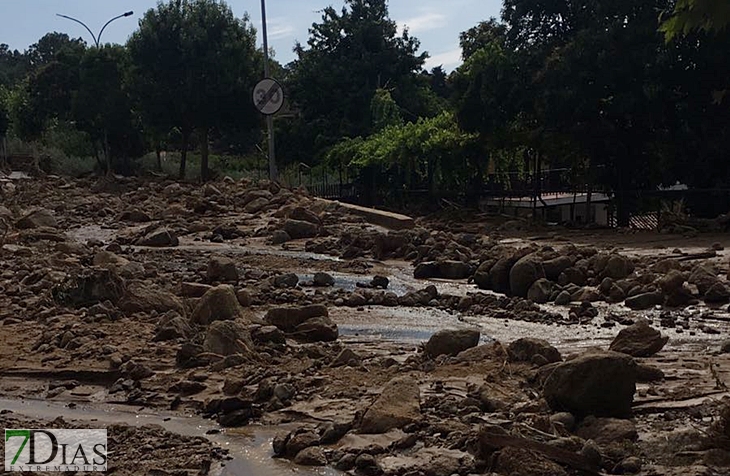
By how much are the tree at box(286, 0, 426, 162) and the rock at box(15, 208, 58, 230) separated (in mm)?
16826

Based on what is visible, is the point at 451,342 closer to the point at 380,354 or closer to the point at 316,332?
the point at 380,354

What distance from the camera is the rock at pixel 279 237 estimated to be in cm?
1756

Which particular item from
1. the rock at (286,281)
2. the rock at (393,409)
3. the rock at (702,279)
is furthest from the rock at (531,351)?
the rock at (286,281)

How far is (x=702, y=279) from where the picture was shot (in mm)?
10945

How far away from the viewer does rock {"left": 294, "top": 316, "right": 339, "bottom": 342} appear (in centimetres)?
886

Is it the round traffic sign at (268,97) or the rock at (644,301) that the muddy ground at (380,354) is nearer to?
the rock at (644,301)

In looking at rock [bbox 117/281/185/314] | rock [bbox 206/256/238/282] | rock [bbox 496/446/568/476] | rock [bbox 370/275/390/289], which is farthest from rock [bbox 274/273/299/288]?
rock [bbox 496/446/568/476]

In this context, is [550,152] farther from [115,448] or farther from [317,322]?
[115,448]

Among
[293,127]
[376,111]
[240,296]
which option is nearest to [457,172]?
[376,111]

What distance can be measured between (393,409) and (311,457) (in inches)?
25.5

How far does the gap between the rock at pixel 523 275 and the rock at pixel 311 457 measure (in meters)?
6.56

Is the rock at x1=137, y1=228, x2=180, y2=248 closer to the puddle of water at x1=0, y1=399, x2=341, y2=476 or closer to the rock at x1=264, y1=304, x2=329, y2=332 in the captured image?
the rock at x1=264, y1=304, x2=329, y2=332

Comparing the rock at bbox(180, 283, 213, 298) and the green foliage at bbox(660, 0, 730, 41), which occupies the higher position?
the green foliage at bbox(660, 0, 730, 41)

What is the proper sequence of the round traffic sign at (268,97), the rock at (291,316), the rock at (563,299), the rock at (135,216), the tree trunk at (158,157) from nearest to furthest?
the rock at (291,316), the rock at (563,299), the rock at (135,216), the round traffic sign at (268,97), the tree trunk at (158,157)
